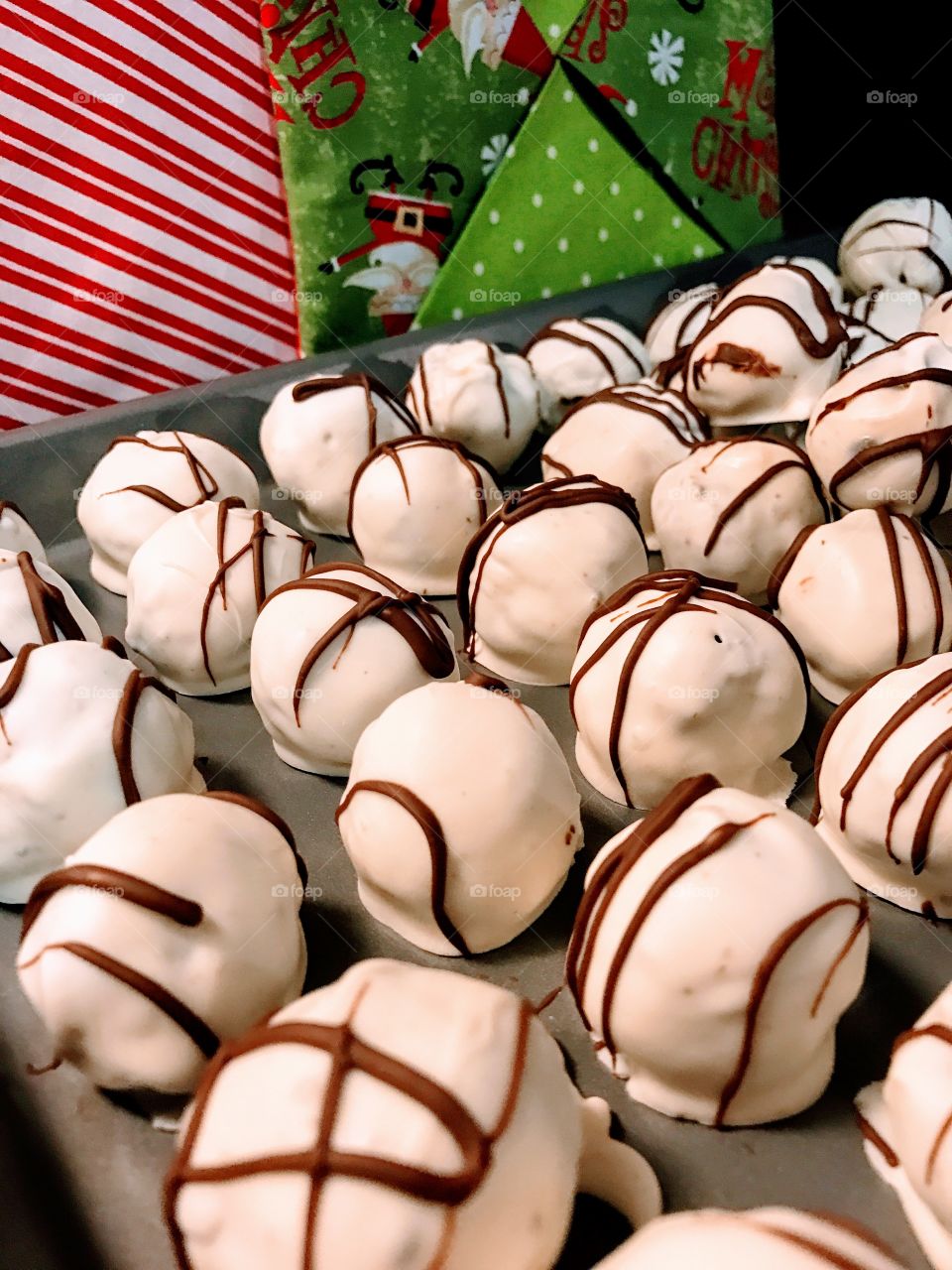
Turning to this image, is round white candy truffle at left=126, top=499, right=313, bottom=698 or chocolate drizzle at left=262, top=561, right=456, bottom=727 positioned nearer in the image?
chocolate drizzle at left=262, top=561, right=456, bottom=727

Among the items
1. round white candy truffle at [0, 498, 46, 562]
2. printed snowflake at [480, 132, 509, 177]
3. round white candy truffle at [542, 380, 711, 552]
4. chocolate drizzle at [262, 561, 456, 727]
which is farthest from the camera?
printed snowflake at [480, 132, 509, 177]

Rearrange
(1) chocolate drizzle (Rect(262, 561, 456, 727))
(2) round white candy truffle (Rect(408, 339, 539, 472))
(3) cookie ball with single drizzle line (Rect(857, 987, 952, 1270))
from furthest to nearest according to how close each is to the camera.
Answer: (2) round white candy truffle (Rect(408, 339, 539, 472)) < (1) chocolate drizzle (Rect(262, 561, 456, 727)) < (3) cookie ball with single drizzle line (Rect(857, 987, 952, 1270))

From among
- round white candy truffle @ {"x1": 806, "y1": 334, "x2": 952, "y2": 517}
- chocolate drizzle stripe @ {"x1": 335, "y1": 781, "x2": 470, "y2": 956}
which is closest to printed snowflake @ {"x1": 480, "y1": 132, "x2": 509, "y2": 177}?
round white candy truffle @ {"x1": 806, "y1": 334, "x2": 952, "y2": 517}

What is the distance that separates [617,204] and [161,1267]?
7.62ft

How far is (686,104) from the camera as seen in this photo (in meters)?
2.59

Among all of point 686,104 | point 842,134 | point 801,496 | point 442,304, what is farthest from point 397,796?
point 842,134

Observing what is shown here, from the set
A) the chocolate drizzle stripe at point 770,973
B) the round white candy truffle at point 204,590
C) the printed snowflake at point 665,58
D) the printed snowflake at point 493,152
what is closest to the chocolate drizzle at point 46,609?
the round white candy truffle at point 204,590

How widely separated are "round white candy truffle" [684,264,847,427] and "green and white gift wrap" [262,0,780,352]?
650 mm

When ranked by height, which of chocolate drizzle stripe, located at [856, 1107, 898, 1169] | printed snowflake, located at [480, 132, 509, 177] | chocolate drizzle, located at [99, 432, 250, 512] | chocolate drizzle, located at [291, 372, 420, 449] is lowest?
chocolate drizzle stripe, located at [856, 1107, 898, 1169]

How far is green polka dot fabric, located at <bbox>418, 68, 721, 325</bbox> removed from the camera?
239 centimetres

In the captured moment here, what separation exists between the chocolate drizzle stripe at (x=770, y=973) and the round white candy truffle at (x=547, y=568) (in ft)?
2.30

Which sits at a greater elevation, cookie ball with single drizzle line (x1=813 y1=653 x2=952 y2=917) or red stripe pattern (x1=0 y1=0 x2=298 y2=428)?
red stripe pattern (x1=0 y1=0 x2=298 y2=428)

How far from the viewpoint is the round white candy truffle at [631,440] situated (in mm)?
1963

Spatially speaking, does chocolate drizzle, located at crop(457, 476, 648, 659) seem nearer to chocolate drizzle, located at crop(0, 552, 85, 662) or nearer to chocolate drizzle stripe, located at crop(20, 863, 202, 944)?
chocolate drizzle, located at crop(0, 552, 85, 662)
